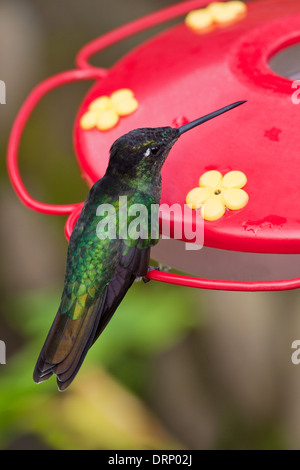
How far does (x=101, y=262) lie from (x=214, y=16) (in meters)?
1.03

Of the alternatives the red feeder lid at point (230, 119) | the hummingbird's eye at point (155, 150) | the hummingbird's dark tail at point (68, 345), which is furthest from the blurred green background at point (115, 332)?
the hummingbird's eye at point (155, 150)

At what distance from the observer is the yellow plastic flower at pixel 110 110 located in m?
1.95

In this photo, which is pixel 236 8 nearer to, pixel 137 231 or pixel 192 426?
pixel 137 231

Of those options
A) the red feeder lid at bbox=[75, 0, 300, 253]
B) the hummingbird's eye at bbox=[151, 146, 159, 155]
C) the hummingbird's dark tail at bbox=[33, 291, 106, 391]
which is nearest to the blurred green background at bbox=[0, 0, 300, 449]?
the hummingbird's dark tail at bbox=[33, 291, 106, 391]

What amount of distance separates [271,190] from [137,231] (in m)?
0.35

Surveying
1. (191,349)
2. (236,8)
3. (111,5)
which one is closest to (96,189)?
(236,8)

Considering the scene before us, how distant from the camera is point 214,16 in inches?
90.3

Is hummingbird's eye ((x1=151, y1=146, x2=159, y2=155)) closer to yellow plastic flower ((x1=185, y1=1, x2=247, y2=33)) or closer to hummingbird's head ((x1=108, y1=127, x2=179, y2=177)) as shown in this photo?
hummingbird's head ((x1=108, y1=127, x2=179, y2=177))

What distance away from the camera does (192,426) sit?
3.70 metres

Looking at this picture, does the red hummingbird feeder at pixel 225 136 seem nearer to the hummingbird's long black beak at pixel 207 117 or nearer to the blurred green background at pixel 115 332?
the hummingbird's long black beak at pixel 207 117

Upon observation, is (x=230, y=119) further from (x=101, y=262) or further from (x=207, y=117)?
(x=101, y=262)

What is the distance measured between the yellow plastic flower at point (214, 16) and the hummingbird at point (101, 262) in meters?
0.73

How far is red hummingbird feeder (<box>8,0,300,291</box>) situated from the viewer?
1.57 meters

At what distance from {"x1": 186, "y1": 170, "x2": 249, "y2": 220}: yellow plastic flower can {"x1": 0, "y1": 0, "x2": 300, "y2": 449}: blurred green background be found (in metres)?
1.43
